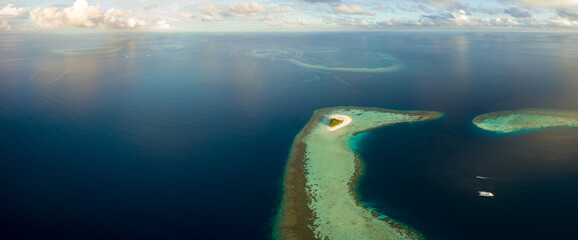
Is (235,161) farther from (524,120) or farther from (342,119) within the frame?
(524,120)

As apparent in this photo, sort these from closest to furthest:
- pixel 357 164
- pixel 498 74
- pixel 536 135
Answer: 1. pixel 357 164
2. pixel 536 135
3. pixel 498 74

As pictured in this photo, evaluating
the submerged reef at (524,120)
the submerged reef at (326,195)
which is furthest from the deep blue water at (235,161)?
the submerged reef at (524,120)

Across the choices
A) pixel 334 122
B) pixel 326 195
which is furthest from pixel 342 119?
pixel 326 195

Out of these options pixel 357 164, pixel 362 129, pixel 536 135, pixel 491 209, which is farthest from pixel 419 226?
pixel 536 135

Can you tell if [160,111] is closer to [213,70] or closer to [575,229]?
[213,70]

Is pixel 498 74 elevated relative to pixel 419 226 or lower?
elevated

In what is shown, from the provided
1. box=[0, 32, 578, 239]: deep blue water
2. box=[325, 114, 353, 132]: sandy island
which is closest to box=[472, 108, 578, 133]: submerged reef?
box=[0, 32, 578, 239]: deep blue water

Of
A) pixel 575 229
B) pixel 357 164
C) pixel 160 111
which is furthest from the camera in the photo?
pixel 160 111
